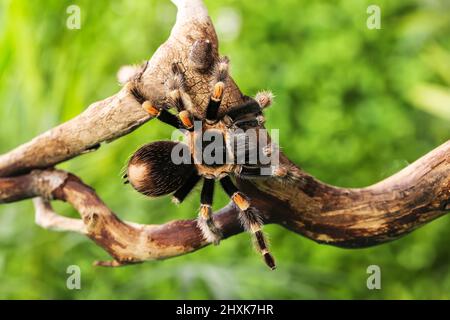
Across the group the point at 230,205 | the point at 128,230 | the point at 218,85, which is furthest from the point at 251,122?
the point at 128,230

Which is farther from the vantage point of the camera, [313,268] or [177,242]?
[313,268]

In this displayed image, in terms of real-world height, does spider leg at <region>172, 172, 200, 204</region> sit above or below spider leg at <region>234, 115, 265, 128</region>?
below

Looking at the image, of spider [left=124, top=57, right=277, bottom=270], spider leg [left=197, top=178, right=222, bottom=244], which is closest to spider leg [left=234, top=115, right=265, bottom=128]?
spider [left=124, top=57, right=277, bottom=270]

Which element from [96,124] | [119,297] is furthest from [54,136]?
[119,297]

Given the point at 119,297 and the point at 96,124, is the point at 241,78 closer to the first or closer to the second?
the point at 119,297

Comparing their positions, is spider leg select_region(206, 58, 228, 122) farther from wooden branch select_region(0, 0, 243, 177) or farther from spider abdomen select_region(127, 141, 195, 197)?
spider abdomen select_region(127, 141, 195, 197)

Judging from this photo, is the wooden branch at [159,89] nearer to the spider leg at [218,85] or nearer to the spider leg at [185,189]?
the spider leg at [218,85]

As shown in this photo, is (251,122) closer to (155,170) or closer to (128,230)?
(155,170)

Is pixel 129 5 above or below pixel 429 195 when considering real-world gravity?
above
